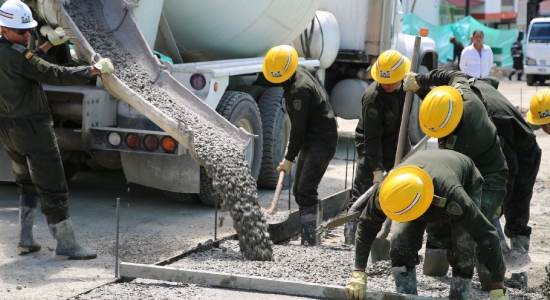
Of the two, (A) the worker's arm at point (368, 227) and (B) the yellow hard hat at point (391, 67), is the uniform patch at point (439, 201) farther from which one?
(B) the yellow hard hat at point (391, 67)

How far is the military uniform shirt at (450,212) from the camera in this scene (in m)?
4.38

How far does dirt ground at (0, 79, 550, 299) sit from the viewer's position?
216 inches

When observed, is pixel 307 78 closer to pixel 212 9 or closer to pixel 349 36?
pixel 212 9

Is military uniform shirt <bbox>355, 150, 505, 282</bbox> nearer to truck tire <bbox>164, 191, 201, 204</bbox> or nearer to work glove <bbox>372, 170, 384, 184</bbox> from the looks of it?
work glove <bbox>372, 170, 384, 184</bbox>

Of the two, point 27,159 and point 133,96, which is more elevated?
point 133,96

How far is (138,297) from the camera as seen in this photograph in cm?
512

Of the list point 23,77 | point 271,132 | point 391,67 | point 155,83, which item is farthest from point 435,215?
point 271,132

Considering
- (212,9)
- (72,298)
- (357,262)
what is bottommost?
(72,298)

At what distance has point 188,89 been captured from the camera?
7.70 meters

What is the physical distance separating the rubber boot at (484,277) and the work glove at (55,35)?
3801 mm

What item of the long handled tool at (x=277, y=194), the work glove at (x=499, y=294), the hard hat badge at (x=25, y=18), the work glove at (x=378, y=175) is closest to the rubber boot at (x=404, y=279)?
the work glove at (x=499, y=294)

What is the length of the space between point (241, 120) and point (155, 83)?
A: 1.41 meters

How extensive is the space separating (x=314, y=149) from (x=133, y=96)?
1587mm

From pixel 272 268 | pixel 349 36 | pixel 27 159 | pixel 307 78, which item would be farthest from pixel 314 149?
pixel 349 36
